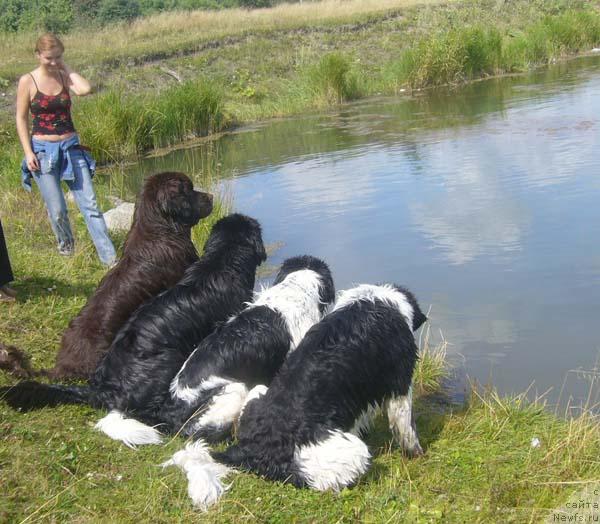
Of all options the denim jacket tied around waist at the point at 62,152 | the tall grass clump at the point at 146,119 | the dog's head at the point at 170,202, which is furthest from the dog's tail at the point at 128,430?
the tall grass clump at the point at 146,119

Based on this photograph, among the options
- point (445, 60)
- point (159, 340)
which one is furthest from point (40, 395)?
point (445, 60)

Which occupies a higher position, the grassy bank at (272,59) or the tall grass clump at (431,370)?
the grassy bank at (272,59)

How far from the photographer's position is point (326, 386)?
4000 millimetres

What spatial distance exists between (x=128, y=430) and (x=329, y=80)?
1604cm

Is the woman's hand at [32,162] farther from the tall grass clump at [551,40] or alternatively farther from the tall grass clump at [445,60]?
the tall grass clump at [551,40]

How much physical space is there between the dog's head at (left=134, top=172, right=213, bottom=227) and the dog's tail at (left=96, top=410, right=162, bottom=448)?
5.90ft

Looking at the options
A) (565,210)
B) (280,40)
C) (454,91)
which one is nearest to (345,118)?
(454,91)

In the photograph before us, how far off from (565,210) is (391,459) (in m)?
5.60

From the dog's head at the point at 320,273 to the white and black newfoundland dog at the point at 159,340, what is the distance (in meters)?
0.33

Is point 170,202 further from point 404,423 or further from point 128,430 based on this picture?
point 404,423

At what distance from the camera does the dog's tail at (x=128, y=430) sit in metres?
4.35

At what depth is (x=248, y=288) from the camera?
5.34m

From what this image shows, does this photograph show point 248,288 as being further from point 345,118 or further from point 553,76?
point 553,76

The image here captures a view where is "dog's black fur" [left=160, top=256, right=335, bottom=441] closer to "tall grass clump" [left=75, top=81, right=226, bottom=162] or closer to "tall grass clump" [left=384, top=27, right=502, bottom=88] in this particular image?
"tall grass clump" [left=75, top=81, right=226, bottom=162]
